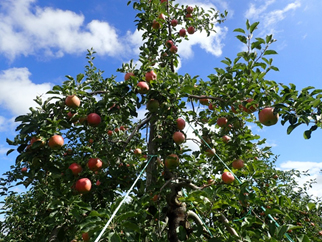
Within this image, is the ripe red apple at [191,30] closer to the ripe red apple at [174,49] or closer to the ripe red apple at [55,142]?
the ripe red apple at [174,49]

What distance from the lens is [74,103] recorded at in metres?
2.43

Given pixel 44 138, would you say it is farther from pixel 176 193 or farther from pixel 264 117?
pixel 264 117

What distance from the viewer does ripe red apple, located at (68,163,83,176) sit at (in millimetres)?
2459

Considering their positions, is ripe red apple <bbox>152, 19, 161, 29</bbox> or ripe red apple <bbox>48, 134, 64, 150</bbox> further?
ripe red apple <bbox>152, 19, 161, 29</bbox>

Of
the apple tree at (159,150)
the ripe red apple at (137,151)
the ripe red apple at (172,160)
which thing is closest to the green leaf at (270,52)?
the apple tree at (159,150)

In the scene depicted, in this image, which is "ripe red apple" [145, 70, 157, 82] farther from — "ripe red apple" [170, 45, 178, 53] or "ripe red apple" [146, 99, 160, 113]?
"ripe red apple" [170, 45, 178, 53]

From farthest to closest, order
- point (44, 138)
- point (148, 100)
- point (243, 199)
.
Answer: point (148, 100), point (44, 138), point (243, 199)

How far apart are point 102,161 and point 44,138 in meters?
0.60

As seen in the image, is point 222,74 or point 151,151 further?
point 151,151

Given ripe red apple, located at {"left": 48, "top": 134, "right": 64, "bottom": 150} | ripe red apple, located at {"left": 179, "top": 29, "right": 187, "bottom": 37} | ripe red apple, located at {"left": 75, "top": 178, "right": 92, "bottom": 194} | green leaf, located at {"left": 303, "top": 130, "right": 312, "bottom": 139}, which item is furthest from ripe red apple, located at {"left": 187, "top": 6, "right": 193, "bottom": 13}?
ripe red apple, located at {"left": 75, "top": 178, "right": 92, "bottom": 194}

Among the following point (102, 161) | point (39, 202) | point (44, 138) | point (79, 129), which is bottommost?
point (39, 202)

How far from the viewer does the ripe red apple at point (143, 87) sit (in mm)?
2627

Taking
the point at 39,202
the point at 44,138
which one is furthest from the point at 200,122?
the point at 39,202

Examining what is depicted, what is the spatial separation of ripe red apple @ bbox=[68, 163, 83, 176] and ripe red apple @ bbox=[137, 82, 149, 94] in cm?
104
